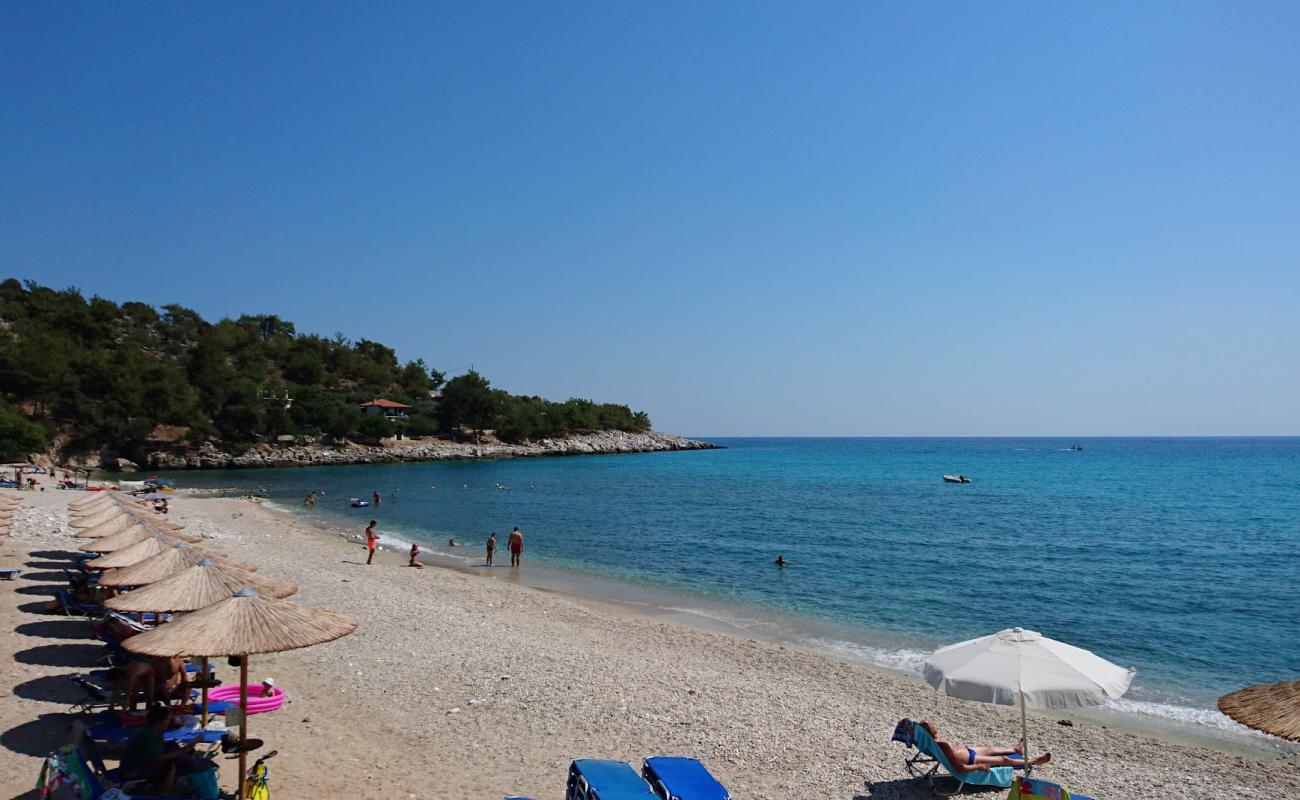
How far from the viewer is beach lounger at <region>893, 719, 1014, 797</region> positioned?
8.72 meters

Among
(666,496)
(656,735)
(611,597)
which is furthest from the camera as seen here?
(666,496)

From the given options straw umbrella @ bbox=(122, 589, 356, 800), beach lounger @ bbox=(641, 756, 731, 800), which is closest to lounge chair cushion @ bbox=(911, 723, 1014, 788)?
beach lounger @ bbox=(641, 756, 731, 800)

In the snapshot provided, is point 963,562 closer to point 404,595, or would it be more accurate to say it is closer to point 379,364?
point 404,595

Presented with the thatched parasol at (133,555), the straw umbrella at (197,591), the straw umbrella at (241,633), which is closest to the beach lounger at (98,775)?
the straw umbrella at (241,633)

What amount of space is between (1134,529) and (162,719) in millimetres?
44319

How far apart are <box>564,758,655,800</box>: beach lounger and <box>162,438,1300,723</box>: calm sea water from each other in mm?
11310

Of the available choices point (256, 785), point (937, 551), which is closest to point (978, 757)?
point (256, 785)

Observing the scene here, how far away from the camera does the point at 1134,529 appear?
3909 cm

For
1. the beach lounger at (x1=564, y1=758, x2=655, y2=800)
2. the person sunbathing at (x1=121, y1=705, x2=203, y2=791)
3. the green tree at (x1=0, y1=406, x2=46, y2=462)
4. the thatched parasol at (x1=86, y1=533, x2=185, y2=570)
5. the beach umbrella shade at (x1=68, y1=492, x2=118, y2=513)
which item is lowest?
the beach lounger at (x1=564, y1=758, x2=655, y2=800)

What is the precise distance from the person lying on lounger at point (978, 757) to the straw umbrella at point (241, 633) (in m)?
6.99

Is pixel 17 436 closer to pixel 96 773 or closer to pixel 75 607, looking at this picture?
pixel 75 607

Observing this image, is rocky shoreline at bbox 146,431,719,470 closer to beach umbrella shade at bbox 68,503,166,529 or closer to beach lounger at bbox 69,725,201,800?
beach umbrella shade at bbox 68,503,166,529

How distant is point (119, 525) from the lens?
1463 cm

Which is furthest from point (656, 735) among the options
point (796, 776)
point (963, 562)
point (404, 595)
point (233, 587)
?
point (963, 562)
